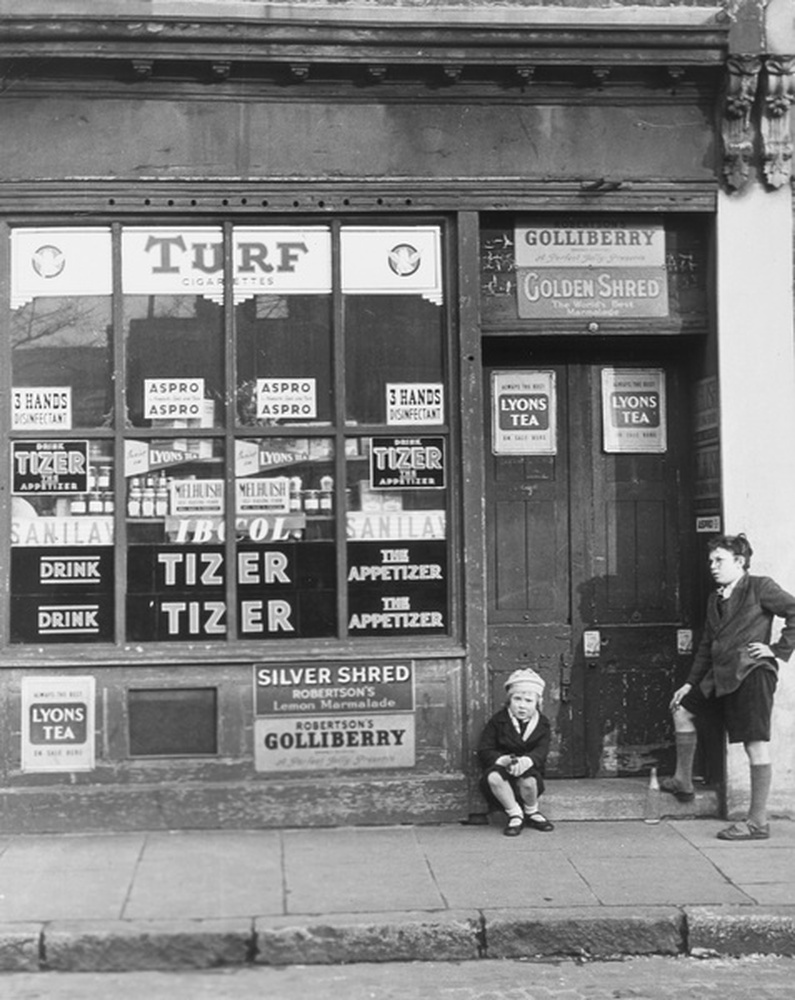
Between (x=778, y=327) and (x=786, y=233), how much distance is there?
623 mm

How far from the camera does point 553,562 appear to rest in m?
9.37

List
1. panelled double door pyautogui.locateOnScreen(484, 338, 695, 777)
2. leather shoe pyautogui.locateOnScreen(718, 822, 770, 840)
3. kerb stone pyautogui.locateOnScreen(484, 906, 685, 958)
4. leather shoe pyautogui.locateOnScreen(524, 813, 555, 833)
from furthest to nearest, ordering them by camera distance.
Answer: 1. panelled double door pyautogui.locateOnScreen(484, 338, 695, 777)
2. leather shoe pyautogui.locateOnScreen(524, 813, 555, 833)
3. leather shoe pyautogui.locateOnScreen(718, 822, 770, 840)
4. kerb stone pyautogui.locateOnScreen(484, 906, 685, 958)

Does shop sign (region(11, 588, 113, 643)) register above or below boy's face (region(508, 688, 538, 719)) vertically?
above

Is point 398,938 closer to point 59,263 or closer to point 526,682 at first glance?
point 526,682

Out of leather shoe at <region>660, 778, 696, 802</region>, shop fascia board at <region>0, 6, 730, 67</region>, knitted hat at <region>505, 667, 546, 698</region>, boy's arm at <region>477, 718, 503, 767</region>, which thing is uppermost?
shop fascia board at <region>0, 6, 730, 67</region>

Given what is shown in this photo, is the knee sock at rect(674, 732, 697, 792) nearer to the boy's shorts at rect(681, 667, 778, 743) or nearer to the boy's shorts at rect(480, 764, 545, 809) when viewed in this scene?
the boy's shorts at rect(681, 667, 778, 743)

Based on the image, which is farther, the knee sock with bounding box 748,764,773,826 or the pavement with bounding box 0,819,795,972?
the knee sock with bounding box 748,764,773,826

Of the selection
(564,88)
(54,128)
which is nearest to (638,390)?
(564,88)

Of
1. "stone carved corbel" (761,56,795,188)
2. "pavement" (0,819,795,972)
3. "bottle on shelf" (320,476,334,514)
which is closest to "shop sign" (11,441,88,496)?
"bottle on shelf" (320,476,334,514)

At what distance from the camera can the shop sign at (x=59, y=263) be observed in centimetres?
866

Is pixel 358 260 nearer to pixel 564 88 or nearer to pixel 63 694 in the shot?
pixel 564 88

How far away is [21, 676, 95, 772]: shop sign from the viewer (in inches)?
333

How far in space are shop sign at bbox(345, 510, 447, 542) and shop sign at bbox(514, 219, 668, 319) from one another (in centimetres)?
148

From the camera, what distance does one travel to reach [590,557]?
30.7 ft
